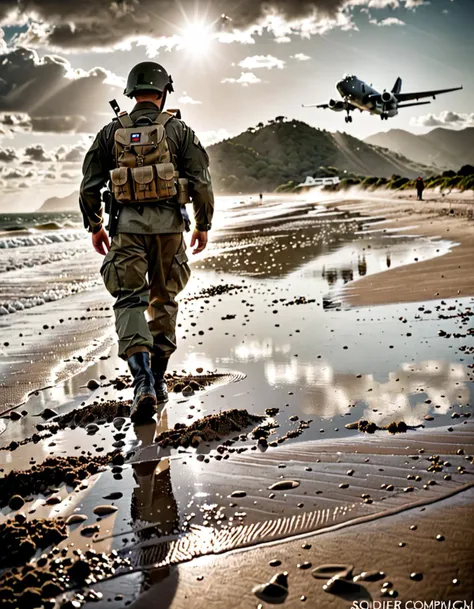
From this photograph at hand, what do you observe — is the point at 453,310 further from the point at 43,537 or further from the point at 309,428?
the point at 43,537

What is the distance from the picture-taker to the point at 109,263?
488 cm

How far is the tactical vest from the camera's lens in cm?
464

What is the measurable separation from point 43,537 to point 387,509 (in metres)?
1.48

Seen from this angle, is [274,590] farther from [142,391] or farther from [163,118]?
[163,118]

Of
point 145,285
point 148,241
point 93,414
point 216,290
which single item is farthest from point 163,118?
point 216,290

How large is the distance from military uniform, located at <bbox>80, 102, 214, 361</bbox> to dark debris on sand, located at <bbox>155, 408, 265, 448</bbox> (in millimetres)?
948

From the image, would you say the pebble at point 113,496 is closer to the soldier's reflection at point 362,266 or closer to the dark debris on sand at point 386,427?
the dark debris on sand at point 386,427

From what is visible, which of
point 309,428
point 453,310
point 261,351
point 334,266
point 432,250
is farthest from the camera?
point 432,250

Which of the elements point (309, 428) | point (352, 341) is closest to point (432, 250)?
point (352, 341)

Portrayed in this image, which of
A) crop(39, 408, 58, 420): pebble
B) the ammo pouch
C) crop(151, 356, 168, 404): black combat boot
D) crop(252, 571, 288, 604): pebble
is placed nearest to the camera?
crop(252, 571, 288, 604): pebble

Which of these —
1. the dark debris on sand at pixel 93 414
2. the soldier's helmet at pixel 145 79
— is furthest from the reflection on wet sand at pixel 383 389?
the soldier's helmet at pixel 145 79

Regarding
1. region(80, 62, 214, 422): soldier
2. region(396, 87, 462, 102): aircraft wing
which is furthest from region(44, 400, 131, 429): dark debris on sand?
region(396, 87, 462, 102): aircraft wing

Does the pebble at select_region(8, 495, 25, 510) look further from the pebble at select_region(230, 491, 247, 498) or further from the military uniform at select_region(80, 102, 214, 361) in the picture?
the military uniform at select_region(80, 102, 214, 361)

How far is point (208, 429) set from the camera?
3930mm
